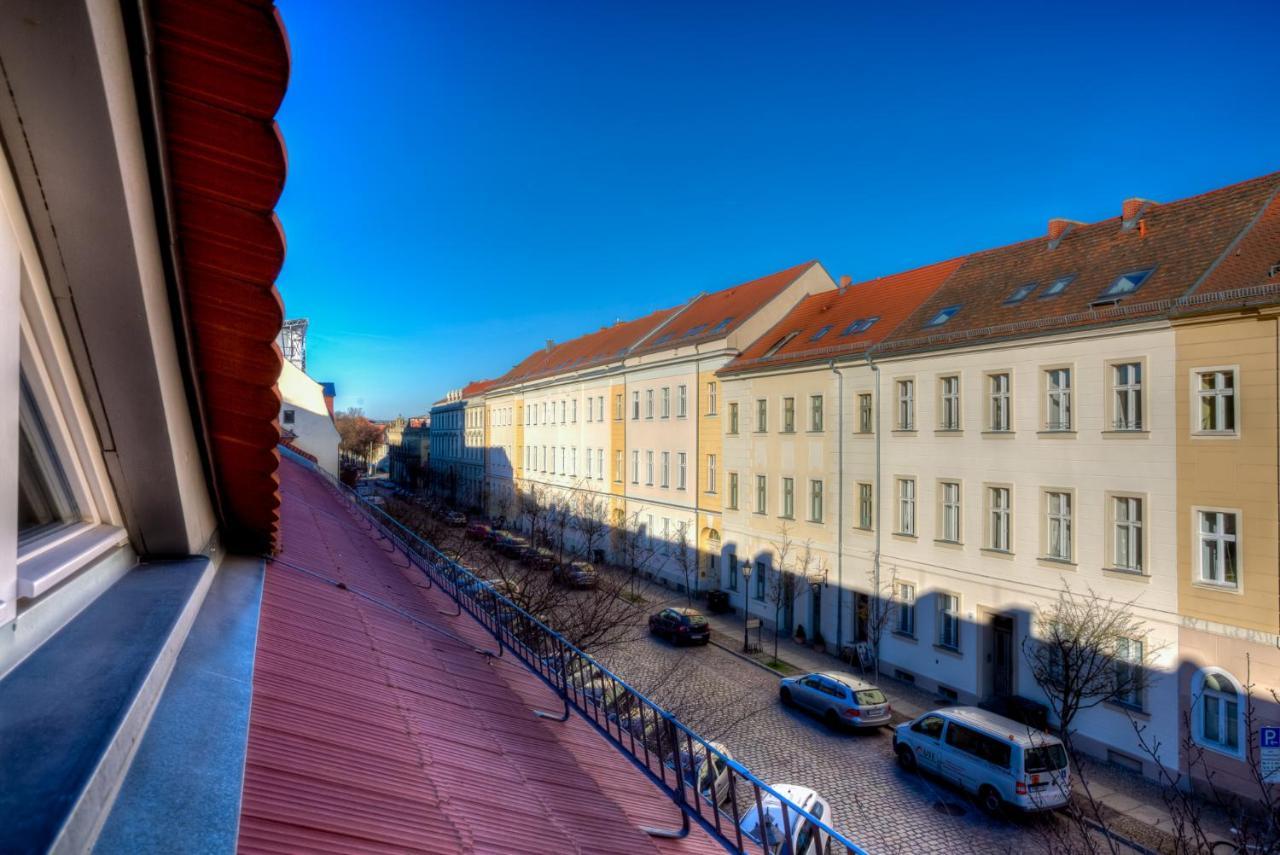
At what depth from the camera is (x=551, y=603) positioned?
1812cm

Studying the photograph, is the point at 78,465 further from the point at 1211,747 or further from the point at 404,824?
the point at 1211,747

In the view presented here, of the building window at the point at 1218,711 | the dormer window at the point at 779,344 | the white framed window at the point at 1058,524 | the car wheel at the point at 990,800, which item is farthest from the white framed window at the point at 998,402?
the dormer window at the point at 779,344

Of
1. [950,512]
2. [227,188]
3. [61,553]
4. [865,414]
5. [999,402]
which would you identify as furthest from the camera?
[865,414]

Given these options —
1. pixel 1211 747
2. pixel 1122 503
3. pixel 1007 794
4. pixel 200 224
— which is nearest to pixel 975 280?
pixel 1122 503

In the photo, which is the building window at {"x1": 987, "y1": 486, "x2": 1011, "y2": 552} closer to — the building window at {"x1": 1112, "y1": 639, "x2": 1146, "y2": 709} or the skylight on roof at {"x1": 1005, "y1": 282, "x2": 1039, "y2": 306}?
the building window at {"x1": 1112, "y1": 639, "x2": 1146, "y2": 709}

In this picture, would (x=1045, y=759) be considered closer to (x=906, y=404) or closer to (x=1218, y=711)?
(x=1218, y=711)

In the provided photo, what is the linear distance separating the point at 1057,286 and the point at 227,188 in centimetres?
2094

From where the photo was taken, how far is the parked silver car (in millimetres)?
16969

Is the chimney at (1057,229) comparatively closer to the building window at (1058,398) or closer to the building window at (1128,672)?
the building window at (1058,398)

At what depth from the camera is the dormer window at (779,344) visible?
2867 cm

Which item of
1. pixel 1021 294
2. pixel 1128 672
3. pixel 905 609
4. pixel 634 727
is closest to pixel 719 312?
pixel 1021 294

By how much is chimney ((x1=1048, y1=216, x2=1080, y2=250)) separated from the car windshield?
1415cm

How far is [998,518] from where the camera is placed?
18828 mm

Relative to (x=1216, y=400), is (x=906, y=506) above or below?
below
